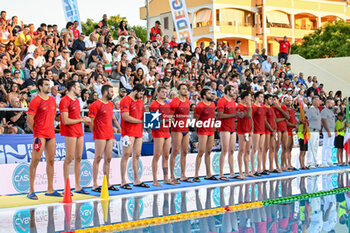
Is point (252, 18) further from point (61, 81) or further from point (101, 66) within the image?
point (61, 81)

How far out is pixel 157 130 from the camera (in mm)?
12109

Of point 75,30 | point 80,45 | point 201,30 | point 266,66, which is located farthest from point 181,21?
point 201,30

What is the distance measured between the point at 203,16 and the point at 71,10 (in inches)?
1397

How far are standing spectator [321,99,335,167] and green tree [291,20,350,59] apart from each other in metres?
31.3

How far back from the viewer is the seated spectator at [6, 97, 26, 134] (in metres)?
11.8

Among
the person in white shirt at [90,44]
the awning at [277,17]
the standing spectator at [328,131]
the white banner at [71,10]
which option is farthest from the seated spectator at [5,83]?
the awning at [277,17]

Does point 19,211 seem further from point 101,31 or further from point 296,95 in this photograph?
point 296,95

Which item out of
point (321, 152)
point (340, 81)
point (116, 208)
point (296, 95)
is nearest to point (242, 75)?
point (296, 95)

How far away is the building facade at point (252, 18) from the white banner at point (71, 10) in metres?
34.1

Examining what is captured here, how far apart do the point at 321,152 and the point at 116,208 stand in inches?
412

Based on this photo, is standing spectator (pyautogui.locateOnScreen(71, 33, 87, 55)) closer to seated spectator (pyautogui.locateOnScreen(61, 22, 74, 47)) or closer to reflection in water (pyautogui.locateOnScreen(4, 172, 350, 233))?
seated spectator (pyautogui.locateOnScreen(61, 22, 74, 47))

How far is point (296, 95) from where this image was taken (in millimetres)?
22391

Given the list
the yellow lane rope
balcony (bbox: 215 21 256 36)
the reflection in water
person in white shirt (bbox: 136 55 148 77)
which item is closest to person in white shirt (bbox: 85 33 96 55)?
person in white shirt (bbox: 136 55 148 77)

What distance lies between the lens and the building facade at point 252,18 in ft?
177
